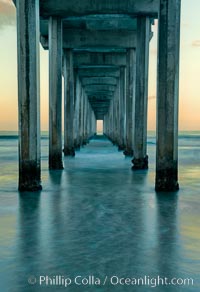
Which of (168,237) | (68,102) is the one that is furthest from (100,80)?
(168,237)

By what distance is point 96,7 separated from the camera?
16609 mm

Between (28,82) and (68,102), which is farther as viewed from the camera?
(68,102)

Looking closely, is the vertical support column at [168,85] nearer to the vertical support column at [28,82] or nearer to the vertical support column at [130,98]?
the vertical support column at [28,82]

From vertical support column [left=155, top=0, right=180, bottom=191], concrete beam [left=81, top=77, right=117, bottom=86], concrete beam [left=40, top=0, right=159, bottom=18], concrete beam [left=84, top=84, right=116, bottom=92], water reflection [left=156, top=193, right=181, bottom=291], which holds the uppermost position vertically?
concrete beam [left=40, top=0, right=159, bottom=18]

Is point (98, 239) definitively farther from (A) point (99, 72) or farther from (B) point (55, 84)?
(A) point (99, 72)

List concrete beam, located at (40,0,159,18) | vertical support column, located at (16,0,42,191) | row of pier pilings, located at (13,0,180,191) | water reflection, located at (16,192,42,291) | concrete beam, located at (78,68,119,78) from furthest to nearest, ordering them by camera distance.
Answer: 1. concrete beam, located at (78,68,119,78)
2. concrete beam, located at (40,0,159,18)
3. row of pier pilings, located at (13,0,180,191)
4. vertical support column, located at (16,0,42,191)
5. water reflection, located at (16,192,42,291)

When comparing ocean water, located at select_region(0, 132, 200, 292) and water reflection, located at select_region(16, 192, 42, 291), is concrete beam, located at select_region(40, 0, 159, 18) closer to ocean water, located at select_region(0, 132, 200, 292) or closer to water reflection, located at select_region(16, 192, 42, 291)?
ocean water, located at select_region(0, 132, 200, 292)

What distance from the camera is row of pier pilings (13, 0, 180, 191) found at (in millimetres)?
10742

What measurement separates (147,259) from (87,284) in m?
1.14

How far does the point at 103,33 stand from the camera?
23.1 metres

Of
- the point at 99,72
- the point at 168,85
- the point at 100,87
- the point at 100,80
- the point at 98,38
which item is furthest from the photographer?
the point at 100,87

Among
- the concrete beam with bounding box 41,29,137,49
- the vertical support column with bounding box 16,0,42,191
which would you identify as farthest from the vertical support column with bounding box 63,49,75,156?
the vertical support column with bounding box 16,0,42,191

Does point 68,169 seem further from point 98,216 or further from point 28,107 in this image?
point 98,216

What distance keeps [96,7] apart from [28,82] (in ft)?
→ 23.6
